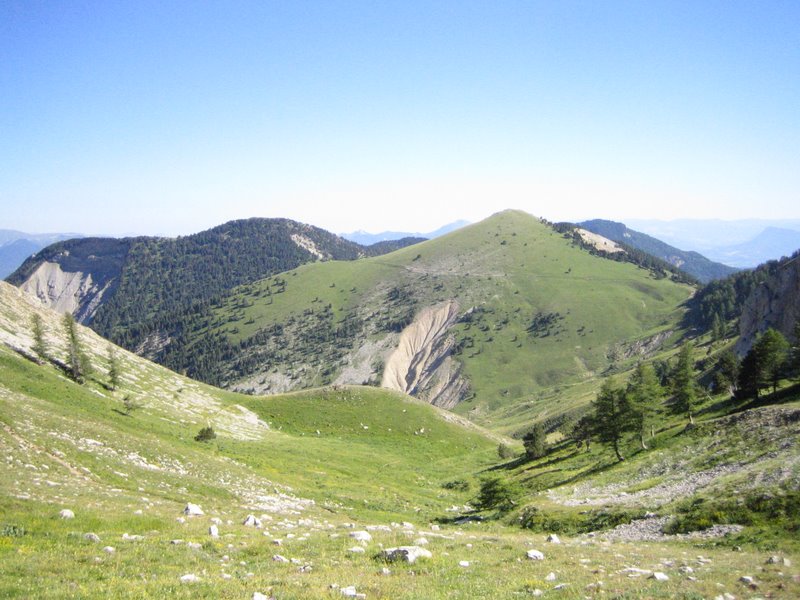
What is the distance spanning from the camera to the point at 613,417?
52.0 m

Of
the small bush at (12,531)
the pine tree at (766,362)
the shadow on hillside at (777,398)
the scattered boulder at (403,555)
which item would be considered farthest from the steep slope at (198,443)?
the pine tree at (766,362)

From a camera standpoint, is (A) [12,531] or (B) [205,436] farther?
(B) [205,436]

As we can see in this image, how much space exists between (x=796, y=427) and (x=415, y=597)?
131 ft

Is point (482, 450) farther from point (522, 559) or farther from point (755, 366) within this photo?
point (522, 559)

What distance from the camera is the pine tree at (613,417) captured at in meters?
51.3

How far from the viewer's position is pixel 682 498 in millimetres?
30016

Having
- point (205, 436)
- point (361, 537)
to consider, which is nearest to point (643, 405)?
point (361, 537)

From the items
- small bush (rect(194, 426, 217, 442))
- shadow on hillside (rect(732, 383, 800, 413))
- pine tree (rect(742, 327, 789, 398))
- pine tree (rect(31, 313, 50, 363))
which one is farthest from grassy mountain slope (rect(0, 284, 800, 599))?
pine tree (rect(742, 327, 789, 398))

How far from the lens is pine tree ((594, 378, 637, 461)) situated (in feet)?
168

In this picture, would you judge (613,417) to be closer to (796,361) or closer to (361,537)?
(796,361)

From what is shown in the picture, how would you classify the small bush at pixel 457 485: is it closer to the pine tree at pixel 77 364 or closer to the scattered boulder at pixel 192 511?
the scattered boulder at pixel 192 511

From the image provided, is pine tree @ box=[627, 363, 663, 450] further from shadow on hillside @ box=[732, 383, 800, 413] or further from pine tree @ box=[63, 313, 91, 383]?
pine tree @ box=[63, 313, 91, 383]

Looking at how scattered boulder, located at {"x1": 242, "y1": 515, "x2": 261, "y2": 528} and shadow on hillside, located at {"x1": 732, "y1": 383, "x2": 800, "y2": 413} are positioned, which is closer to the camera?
scattered boulder, located at {"x1": 242, "y1": 515, "x2": 261, "y2": 528}

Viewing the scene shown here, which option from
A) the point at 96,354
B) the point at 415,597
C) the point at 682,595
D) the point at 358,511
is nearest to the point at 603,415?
the point at 358,511
